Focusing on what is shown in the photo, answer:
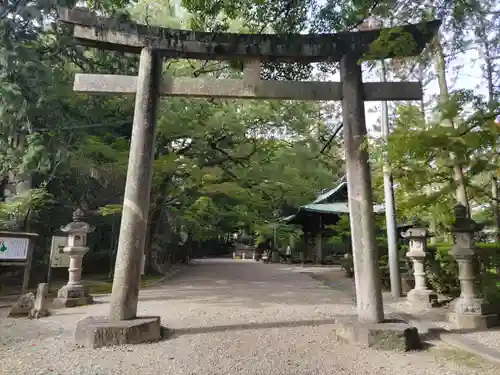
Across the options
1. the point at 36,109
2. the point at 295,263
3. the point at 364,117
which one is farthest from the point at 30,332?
the point at 295,263

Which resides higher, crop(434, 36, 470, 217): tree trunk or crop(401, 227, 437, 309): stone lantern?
crop(434, 36, 470, 217): tree trunk

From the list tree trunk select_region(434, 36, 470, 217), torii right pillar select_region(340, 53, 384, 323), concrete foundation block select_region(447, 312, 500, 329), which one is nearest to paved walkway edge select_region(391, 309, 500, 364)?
concrete foundation block select_region(447, 312, 500, 329)

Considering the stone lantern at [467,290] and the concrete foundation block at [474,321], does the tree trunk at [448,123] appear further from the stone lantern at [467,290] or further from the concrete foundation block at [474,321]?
the concrete foundation block at [474,321]

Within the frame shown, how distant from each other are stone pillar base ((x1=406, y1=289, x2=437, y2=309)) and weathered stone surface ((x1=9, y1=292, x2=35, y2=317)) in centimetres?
822

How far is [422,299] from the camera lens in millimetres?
8156

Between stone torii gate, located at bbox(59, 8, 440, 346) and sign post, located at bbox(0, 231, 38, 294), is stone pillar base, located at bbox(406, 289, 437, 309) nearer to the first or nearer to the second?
stone torii gate, located at bbox(59, 8, 440, 346)

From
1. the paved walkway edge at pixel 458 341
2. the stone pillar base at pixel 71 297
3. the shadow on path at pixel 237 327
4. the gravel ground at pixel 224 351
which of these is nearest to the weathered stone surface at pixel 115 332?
the gravel ground at pixel 224 351

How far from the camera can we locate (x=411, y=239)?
28.9ft

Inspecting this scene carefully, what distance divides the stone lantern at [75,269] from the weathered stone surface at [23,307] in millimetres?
1146

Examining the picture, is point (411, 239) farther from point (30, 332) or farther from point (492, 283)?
point (30, 332)

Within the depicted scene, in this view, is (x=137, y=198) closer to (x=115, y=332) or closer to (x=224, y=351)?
(x=115, y=332)

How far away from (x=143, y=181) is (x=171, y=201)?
10.0 meters

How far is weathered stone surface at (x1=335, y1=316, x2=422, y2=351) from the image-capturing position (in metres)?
4.82

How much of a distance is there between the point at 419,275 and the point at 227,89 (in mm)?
6384
